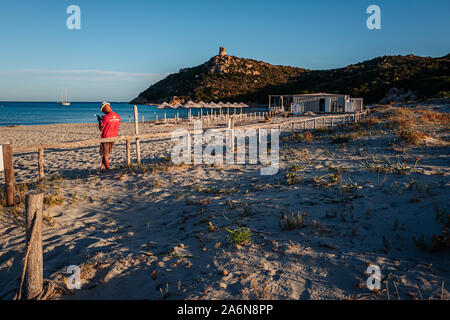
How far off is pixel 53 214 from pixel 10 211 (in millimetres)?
831

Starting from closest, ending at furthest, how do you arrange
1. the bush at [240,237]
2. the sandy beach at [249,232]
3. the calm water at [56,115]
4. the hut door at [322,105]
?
1. the sandy beach at [249,232]
2. the bush at [240,237]
3. the hut door at [322,105]
4. the calm water at [56,115]

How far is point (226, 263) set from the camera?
3.30m

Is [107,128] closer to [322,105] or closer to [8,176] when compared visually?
[8,176]

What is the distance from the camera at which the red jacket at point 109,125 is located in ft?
26.2

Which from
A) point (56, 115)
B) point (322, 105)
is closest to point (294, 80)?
point (322, 105)

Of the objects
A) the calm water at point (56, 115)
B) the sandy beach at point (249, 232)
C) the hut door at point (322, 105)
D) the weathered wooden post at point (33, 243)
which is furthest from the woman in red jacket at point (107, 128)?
the hut door at point (322, 105)

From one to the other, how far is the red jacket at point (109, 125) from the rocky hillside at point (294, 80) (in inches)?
1533

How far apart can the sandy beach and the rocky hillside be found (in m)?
37.5

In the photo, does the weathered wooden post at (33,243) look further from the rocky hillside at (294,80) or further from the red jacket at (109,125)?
the rocky hillside at (294,80)

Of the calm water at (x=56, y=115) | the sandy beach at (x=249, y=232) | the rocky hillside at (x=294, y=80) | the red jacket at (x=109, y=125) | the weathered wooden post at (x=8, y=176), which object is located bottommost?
the sandy beach at (x=249, y=232)

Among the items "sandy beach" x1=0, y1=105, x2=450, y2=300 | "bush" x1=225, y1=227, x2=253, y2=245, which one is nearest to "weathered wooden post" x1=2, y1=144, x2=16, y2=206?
"sandy beach" x1=0, y1=105, x2=450, y2=300

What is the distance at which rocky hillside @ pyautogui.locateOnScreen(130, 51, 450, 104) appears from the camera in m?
48.2

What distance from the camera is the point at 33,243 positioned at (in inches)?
106
